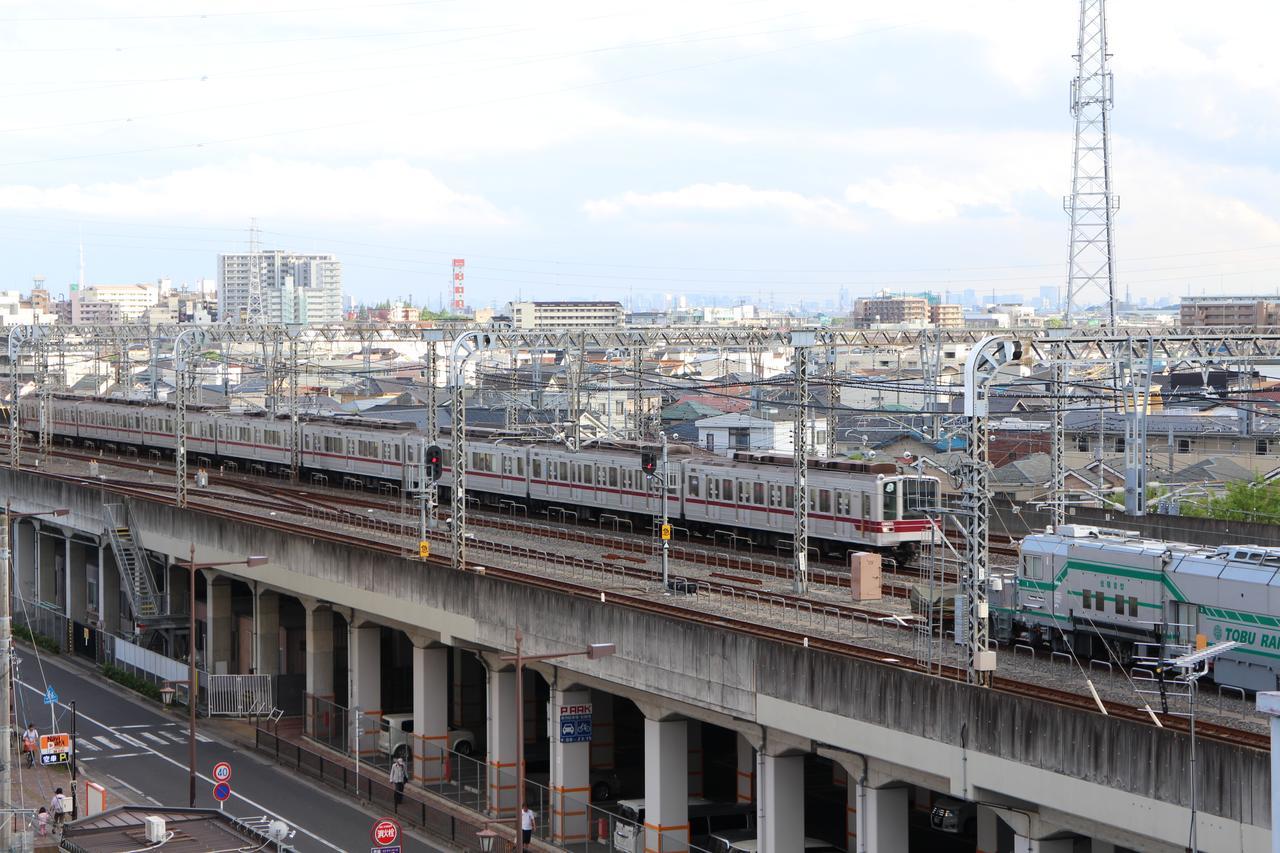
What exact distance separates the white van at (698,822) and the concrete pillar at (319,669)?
13194 millimetres

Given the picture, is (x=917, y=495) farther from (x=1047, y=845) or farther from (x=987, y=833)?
(x=1047, y=845)

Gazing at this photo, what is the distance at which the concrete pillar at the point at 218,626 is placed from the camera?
4975 centimetres

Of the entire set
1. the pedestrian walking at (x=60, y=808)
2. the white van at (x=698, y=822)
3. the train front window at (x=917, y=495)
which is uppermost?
the train front window at (x=917, y=495)

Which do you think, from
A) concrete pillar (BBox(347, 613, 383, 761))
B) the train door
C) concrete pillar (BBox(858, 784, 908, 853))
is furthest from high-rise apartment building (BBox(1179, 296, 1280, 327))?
concrete pillar (BBox(858, 784, 908, 853))

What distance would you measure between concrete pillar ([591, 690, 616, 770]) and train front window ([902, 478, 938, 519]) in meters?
8.92

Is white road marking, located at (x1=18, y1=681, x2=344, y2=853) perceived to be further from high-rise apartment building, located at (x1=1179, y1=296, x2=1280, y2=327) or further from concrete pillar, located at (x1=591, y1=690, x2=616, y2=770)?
high-rise apartment building, located at (x1=1179, y1=296, x2=1280, y2=327)

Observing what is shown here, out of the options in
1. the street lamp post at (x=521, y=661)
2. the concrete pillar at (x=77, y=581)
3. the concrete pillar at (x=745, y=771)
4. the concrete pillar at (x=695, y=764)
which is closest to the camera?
the street lamp post at (x=521, y=661)

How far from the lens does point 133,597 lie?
51.2 metres

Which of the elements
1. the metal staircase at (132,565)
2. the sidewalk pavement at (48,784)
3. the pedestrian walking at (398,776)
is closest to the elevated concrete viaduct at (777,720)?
the pedestrian walking at (398,776)

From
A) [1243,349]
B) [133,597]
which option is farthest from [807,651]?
[133,597]

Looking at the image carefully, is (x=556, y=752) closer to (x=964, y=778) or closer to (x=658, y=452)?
(x=964, y=778)

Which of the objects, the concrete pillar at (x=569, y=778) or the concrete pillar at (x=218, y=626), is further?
the concrete pillar at (x=218, y=626)

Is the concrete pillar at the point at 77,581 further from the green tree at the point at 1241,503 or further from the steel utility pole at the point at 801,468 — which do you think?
the green tree at the point at 1241,503

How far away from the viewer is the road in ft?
113
